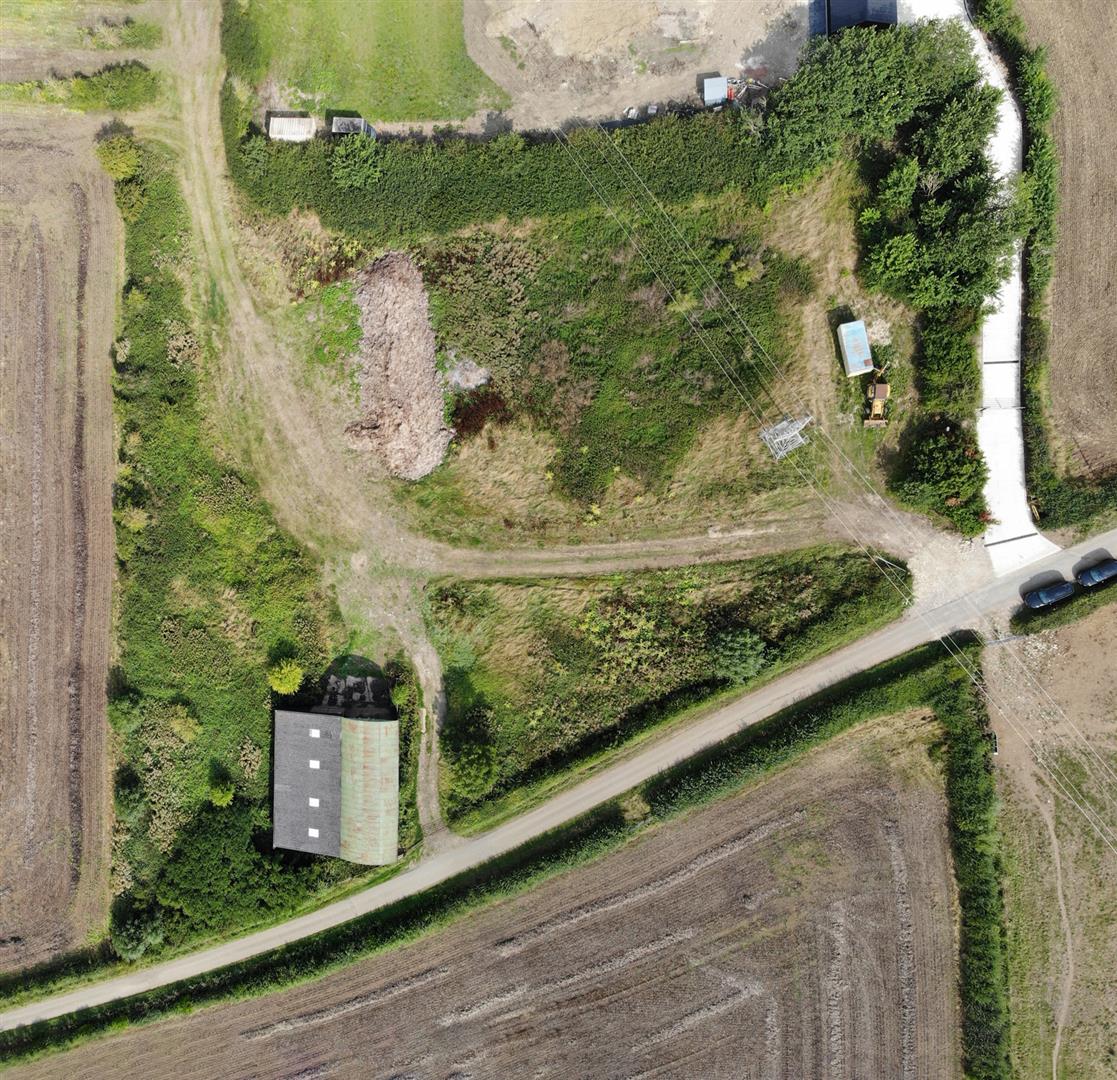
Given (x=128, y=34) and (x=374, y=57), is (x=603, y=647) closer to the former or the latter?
(x=374, y=57)

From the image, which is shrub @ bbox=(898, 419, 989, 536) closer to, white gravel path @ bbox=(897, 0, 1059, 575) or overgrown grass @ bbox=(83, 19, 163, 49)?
white gravel path @ bbox=(897, 0, 1059, 575)

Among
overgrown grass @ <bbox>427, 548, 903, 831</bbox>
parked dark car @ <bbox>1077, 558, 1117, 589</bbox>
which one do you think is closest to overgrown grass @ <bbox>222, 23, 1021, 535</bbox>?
overgrown grass @ <bbox>427, 548, 903, 831</bbox>

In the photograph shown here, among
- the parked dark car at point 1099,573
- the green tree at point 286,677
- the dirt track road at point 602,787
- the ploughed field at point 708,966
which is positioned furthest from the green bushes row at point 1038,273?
the green tree at point 286,677

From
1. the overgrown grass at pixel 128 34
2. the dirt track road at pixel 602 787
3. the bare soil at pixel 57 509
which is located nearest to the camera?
the dirt track road at pixel 602 787

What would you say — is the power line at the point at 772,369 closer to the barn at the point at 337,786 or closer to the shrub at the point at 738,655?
the shrub at the point at 738,655

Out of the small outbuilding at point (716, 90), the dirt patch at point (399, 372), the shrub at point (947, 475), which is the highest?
the small outbuilding at point (716, 90)

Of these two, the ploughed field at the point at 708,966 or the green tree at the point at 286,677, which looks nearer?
the ploughed field at the point at 708,966

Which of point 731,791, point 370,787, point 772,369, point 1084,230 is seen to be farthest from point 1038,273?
point 370,787
